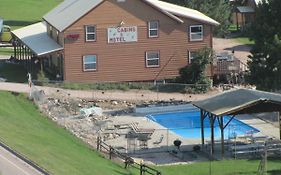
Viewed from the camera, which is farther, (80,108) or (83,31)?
(83,31)

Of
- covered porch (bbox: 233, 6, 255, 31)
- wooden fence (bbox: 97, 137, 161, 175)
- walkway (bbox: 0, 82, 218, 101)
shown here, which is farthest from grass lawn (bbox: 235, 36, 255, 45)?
wooden fence (bbox: 97, 137, 161, 175)

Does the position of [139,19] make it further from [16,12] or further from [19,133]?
[16,12]

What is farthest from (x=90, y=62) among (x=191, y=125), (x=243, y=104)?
(x=243, y=104)

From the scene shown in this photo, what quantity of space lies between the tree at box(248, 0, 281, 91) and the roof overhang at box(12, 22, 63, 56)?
15132mm

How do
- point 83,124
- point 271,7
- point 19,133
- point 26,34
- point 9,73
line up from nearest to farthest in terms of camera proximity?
point 19,133
point 83,124
point 271,7
point 9,73
point 26,34

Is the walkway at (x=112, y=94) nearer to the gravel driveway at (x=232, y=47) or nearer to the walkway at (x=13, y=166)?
the gravel driveway at (x=232, y=47)

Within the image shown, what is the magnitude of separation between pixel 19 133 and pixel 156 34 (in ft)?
74.6

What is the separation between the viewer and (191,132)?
1941 inches

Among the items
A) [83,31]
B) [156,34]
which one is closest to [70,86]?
[83,31]

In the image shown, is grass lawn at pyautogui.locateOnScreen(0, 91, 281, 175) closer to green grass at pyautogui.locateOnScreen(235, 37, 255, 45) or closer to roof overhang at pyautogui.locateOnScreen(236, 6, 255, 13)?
green grass at pyautogui.locateOnScreen(235, 37, 255, 45)

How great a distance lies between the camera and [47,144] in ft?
126

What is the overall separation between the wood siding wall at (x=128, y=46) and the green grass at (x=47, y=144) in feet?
32.5

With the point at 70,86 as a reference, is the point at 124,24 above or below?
above

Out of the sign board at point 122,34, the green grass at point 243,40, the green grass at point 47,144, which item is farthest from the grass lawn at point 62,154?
the green grass at point 243,40
